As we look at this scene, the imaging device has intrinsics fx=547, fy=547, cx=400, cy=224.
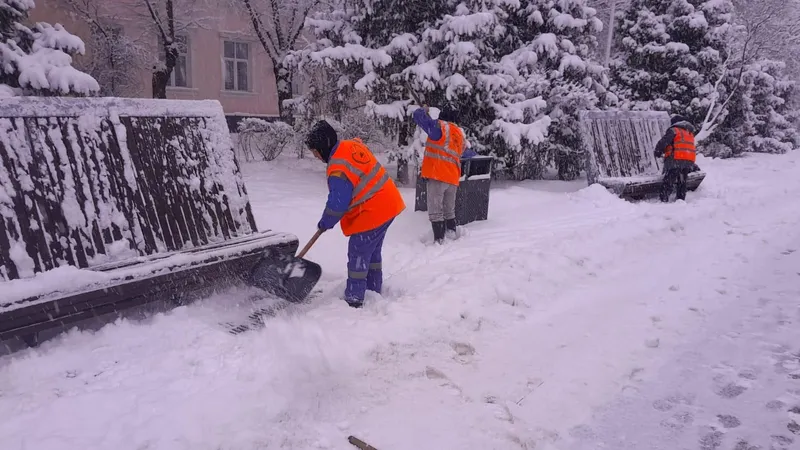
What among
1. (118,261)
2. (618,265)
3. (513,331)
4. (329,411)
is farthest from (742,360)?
(118,261)

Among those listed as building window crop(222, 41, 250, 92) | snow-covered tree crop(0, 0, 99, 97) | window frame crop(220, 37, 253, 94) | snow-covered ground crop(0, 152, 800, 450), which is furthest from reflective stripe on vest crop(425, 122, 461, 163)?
building window crop(222, 41, 250, 92)

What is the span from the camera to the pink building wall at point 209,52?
612 inches

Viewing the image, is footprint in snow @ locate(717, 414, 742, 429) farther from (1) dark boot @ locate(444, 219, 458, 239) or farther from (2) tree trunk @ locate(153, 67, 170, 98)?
(2) tree trunk @ locate(153, 67, 170, 98)

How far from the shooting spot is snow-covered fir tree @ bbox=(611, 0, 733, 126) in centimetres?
1672

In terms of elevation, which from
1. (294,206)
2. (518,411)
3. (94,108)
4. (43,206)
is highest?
(94,108)

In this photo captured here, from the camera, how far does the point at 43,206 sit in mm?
3635

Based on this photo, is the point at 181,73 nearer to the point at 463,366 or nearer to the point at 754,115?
the point at 463,366

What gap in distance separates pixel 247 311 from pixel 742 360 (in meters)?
3.52

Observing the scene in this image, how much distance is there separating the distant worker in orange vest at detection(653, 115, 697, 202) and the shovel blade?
7322 mm

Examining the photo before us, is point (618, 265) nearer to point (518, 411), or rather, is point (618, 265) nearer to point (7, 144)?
point (518, 411)

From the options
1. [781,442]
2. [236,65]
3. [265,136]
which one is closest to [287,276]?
[781,442]

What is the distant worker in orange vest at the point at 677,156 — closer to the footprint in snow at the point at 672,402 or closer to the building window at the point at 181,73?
the footprint in snow at the point at 672,402

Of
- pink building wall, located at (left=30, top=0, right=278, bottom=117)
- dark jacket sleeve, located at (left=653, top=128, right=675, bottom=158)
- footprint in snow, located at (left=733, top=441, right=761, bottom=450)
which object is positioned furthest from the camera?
pink building wall, located at (left=30, top=0, right=278, bottom=117)

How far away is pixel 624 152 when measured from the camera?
10242 millimetres
